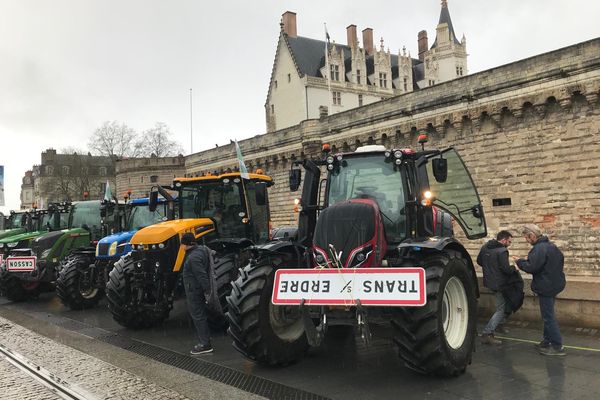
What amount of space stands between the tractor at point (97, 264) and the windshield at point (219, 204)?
1.59m

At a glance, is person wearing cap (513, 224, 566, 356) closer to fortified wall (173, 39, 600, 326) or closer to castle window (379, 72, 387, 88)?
fortified wall (173, 39, 600, 326)

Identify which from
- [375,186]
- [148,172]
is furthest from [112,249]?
[148,172]

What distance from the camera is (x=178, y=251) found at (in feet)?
26.3

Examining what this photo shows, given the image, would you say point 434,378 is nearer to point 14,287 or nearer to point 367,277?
point 367,277

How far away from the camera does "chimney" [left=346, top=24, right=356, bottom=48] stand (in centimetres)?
5017

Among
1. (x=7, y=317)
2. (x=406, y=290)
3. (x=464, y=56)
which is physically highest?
(x=464, y=56)

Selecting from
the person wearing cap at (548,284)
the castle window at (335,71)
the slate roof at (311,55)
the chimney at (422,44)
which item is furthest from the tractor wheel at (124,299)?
the chimney at (422,44)

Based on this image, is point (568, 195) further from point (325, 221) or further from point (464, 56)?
point (464, 56)

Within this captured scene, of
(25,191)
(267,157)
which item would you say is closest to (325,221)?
(267,157)

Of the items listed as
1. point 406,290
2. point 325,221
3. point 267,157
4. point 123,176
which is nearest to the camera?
point 406,290

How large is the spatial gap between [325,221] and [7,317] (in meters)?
7.79

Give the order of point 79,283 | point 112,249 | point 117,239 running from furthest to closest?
point 79,283 < point 117,239 < point 112,249

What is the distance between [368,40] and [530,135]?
40704 millimetres

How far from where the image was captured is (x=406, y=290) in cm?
457
